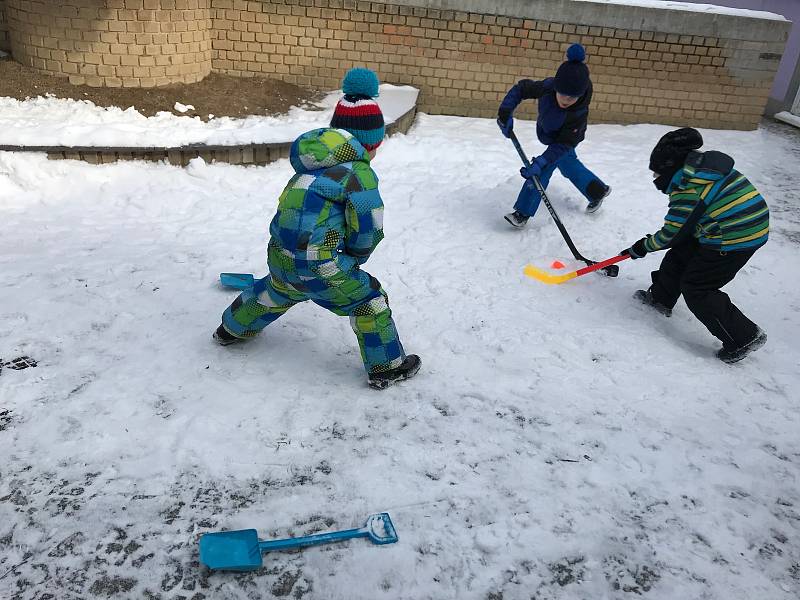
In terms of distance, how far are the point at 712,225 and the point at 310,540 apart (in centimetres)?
276

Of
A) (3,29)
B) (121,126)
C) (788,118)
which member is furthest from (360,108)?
(788,118)

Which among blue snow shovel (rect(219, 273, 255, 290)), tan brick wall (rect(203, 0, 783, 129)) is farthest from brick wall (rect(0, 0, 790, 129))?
blue snow shovel (rect(219, 273, 255, 290))

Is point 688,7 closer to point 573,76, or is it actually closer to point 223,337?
point 573,76

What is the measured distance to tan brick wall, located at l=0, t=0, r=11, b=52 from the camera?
22.0 ft

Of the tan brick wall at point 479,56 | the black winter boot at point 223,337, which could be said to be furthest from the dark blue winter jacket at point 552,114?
the tan brick wall at point 479,56

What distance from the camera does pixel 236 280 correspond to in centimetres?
396

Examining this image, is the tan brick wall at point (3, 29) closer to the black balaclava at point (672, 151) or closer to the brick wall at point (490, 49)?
the brick wall at point (490, 49)

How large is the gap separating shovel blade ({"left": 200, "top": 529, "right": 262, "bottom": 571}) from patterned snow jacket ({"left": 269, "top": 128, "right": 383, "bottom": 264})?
1176mm

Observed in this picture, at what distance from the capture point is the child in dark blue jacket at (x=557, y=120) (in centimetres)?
457

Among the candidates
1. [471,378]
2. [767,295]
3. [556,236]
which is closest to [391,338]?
[471,378]

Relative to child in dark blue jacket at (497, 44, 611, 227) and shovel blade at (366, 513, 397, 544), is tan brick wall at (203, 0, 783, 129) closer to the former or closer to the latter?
child in dark blue jacket at (497, 44, 611, 227)

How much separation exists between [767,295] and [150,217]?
4.59 metres

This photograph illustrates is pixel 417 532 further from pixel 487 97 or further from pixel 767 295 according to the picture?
pixel 487 97

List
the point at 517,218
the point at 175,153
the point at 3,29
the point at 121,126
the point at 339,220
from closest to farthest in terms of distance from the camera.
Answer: the point at 339,220, the point at 517,218, the point at 175,153, the point at 121,126, the point at 3,29
